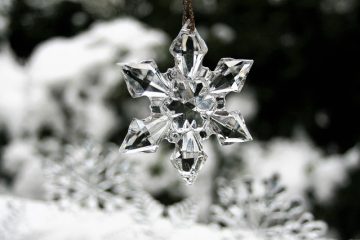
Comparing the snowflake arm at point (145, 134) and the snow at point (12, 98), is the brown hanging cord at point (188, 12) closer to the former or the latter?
the snowflake arm at point (145, 134)

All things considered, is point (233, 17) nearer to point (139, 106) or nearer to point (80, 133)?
point (139, 106)

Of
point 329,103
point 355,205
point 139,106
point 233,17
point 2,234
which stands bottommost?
point 2,234

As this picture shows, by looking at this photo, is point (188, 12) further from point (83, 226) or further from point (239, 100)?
point (239, 100)

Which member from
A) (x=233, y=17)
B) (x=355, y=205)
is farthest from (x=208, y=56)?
(x=355, y=205)

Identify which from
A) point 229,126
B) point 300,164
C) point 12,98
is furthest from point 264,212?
point 12,98

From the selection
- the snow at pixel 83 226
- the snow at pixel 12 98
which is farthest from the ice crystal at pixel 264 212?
the snow at pixel 12 98
